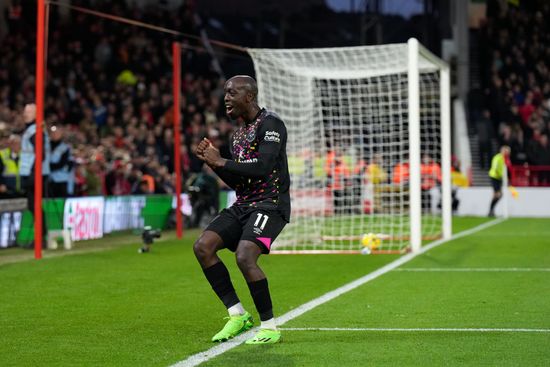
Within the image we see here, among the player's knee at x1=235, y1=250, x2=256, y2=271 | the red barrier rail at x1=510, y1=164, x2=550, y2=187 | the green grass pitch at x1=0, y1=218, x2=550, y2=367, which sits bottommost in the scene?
the green grass pitch at x1=0, y1=218, x2=550, y2=367

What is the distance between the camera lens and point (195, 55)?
36.5 m

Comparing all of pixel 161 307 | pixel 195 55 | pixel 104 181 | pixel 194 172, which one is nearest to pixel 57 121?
pixel 194 172

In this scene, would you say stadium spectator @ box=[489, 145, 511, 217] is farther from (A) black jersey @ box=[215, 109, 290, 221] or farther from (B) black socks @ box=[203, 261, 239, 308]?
(B) black socks @ box=[203, 261, 239, 308]

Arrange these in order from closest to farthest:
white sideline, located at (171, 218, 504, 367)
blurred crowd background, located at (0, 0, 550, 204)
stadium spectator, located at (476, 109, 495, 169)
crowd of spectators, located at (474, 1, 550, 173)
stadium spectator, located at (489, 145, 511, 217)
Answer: white sideline, located at (171, 218, 504, 367)
blurred crowd background, located at (0, 0, 550, 204)
stadium spectator, located at (489, 145, 511, 217)
crowd of spectators, located at (474, 1, 550, 173)
stadium spectator, located at (476, 109, 495, 169)

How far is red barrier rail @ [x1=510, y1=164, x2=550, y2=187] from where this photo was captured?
32688mm

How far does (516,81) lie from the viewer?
38438 millimetres

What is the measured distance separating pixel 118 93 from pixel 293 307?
2235cm

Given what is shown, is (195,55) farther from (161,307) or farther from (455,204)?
(161,307)

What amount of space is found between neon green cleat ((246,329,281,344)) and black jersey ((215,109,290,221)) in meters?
0.90

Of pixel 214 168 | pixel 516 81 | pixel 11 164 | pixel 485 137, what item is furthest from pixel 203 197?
pixel 516 81

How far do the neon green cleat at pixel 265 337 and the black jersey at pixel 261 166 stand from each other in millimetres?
901

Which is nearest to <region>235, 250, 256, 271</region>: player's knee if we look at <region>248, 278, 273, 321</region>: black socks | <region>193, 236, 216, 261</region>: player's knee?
<region>248, 278, 273, 321</region>: black socks

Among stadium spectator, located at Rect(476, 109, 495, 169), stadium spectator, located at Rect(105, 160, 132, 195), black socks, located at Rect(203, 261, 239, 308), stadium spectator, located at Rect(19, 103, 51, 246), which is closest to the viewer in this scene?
black socks, located at Rect(203, 261, 239, 308)

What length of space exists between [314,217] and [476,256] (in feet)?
17.7
